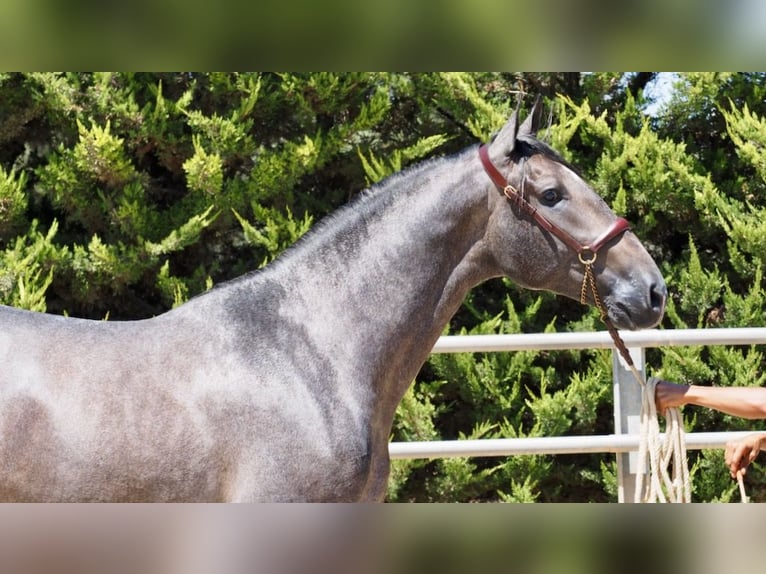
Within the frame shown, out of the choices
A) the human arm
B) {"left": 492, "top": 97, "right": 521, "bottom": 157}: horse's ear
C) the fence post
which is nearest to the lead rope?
the human arm

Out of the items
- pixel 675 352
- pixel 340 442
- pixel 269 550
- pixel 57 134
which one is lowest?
pixel 269 550

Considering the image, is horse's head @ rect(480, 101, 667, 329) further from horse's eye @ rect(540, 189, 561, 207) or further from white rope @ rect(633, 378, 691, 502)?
white rope @ rect(633, 378, 691, 502)

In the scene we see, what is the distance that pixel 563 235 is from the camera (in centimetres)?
268

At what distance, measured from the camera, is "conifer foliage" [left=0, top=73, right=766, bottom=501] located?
5172 millimetres

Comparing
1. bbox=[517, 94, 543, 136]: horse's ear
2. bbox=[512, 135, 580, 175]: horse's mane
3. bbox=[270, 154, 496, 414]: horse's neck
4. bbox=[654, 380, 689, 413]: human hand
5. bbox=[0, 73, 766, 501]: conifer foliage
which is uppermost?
bbox=[0, 73, 766, 501]: conifer foliage

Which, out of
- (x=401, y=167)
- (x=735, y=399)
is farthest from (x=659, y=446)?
(x=401, y=167)

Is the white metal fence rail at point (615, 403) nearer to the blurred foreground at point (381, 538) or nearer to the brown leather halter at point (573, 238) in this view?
the brown leather halter at point (573, 238)

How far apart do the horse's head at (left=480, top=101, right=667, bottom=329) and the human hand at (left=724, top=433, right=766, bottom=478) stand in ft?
1.70

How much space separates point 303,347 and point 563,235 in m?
0.92
